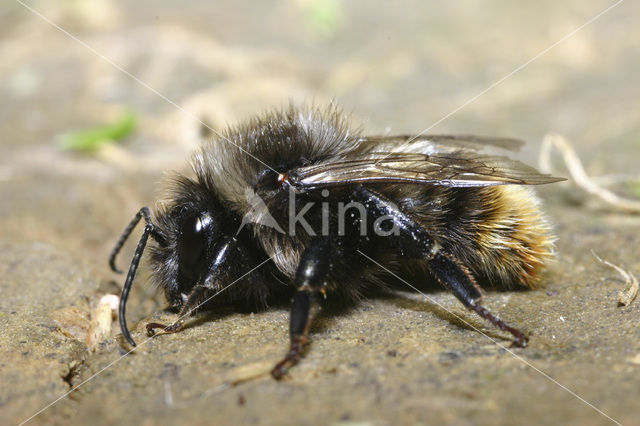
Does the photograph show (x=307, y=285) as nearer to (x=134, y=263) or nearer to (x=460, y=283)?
(x=460, y=283)

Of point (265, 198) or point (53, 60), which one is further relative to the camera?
point (53, 60)

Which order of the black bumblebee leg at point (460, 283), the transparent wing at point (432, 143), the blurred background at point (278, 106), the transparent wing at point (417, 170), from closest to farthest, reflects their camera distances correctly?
the blurred background at point (278, 106) → the black bumblebee leg at point (460, 283) → the transparent wing at point (417, 170) → the transparent wing at point (432, 143)

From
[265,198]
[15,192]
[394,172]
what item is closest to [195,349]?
[265,198]

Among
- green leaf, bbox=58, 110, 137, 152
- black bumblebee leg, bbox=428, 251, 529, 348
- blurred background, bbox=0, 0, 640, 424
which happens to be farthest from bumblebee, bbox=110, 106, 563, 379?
green leaf, bbox=58, 110, 137, 152

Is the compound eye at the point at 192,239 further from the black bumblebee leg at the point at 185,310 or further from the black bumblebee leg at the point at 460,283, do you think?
the black bumblebee leg at the point at 460,283

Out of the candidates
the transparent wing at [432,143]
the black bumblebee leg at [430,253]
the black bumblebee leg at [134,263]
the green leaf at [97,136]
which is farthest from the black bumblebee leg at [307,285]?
the green leaf at [97,136]

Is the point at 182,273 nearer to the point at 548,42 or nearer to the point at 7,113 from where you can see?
the point at 7,113

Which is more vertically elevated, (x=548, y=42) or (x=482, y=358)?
(x=548, y=42)
